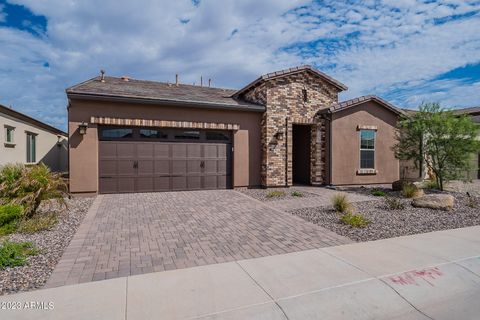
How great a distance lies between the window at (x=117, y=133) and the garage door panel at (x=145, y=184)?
1.73m

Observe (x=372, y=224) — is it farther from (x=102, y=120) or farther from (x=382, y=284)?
(x=102, y=120)

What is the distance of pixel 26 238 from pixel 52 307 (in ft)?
10.1

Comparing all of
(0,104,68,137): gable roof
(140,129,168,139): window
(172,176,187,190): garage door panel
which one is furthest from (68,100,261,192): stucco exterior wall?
(0,104,68,137): gable roof

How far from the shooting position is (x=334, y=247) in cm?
510

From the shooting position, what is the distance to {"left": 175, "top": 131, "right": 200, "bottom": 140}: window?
11.5 metres

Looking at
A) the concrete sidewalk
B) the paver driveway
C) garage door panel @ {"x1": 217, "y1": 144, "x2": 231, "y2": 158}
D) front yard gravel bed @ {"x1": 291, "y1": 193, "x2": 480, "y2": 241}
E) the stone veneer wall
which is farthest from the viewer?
the stone veneer wall

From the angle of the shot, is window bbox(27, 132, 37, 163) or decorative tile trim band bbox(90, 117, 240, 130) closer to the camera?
decorative tile trim band bbox(90, 117, 240, 130)

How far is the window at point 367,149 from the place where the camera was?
45.4 feet

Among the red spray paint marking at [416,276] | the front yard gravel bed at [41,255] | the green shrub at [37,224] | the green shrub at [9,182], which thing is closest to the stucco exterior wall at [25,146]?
the green shrub at [9,182]

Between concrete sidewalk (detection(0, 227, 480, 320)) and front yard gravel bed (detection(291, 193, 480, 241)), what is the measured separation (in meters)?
1.39

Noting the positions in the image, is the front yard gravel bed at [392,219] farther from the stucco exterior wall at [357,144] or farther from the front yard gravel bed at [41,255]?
the front yard gravel bed at [41,255]

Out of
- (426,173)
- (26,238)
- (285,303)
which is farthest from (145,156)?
(426,173)

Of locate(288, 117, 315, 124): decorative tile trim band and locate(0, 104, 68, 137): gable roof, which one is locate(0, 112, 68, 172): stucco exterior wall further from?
locate(288, 117, 315, 124): decorative tile trim band

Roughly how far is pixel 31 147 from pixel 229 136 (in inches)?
404
